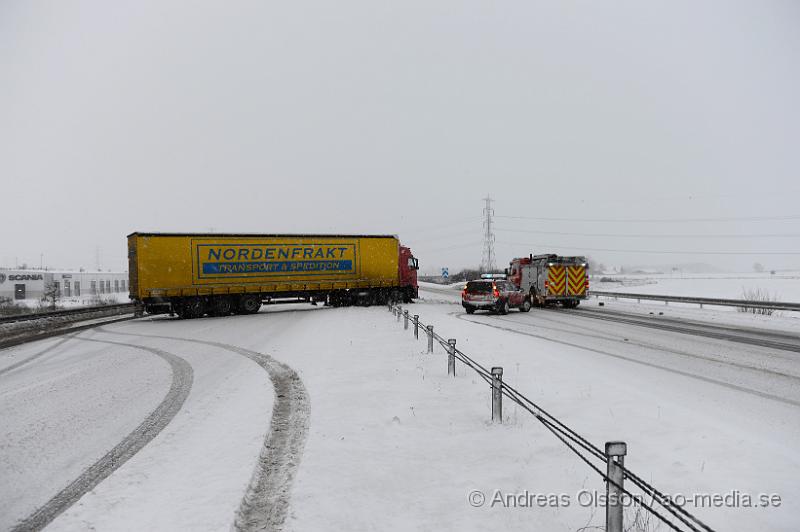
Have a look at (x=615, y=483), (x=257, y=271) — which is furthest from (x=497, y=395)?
(x=257, y=271)

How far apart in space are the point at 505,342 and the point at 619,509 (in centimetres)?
958

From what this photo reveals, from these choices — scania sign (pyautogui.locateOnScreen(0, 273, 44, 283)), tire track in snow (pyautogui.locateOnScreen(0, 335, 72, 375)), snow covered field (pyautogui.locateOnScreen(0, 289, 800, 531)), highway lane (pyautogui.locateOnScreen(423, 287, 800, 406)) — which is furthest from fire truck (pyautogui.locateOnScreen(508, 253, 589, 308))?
scania sign (pyautogui.locateOnScreen(0, 273, 44, 283))

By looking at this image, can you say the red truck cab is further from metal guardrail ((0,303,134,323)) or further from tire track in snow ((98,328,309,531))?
tire track in snow ((98,328,309,531))

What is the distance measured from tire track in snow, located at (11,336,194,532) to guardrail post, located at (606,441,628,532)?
414 cm

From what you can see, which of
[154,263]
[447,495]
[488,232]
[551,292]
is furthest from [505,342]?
[488,232]

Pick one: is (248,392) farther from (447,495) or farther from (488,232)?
(488,232)

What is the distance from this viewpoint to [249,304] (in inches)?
1005

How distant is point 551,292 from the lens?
88.9 ft

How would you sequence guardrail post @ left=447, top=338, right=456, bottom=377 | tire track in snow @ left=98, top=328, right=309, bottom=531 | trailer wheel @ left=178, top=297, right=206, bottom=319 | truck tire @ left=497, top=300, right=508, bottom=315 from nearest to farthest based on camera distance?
tire track in snow @ left=98, top=328, right=309, bottom=531 → guardrail post @ left=447, top=338, right=456, bottom=377 → truck tire @ left=497, top=300, right=508, bottom=315 → trailer wheel @ left=178, top=297, right=206, bottom=319

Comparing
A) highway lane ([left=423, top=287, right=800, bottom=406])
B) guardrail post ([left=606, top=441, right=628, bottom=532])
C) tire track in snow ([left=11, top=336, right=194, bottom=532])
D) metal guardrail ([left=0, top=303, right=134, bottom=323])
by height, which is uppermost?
guardrail post ([left=606, top=441, right=628, bottom=532])

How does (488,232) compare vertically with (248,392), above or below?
above

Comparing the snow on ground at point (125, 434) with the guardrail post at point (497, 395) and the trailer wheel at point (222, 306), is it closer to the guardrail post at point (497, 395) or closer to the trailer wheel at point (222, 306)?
the guardrail post at point (497, 395)

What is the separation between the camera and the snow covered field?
4.05 meters

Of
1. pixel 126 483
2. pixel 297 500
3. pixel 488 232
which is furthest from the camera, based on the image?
pixel 488 232
